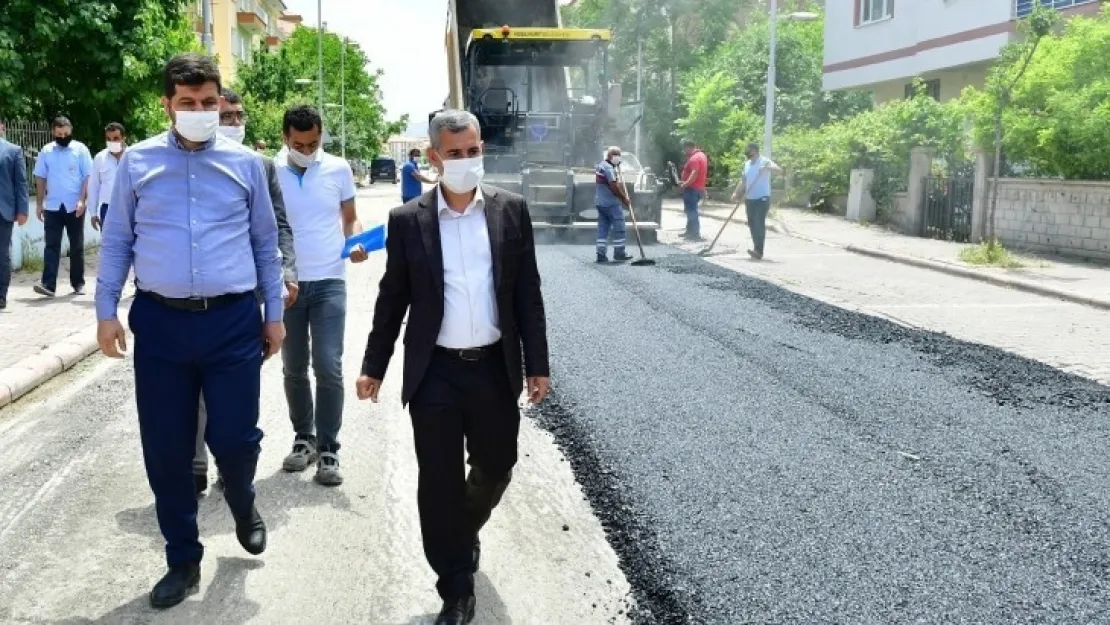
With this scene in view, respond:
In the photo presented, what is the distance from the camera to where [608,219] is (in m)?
16.5

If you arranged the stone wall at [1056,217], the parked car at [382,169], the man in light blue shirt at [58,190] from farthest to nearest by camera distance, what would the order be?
the parked car at [382,169], the stone wall at [1056,217], the man in light blue shirt at [58,190]

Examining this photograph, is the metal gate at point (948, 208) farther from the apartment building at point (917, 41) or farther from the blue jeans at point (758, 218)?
the blue jeans at point (758, 218)

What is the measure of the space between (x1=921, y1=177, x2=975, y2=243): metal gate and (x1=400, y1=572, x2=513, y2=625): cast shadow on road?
58.4 feet

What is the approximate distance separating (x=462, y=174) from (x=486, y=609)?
4.80 ft

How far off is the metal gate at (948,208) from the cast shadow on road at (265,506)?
56.1 feet

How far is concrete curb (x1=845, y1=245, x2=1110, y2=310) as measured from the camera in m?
12.8

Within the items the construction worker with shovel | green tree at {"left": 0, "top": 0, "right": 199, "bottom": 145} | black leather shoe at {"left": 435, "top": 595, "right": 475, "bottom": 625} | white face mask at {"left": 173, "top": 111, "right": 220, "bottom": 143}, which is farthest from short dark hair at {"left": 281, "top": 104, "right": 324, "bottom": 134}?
green tree at {"left": 0, "top": 0, "right": 199, "bottom": 145}

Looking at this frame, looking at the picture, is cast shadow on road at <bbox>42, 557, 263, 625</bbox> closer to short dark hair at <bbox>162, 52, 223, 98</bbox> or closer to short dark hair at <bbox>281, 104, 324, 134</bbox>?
short dark hair at <bbox>162, 52, 223, 98</bbox>

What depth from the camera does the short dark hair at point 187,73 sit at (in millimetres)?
4043

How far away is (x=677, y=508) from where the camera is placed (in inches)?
196

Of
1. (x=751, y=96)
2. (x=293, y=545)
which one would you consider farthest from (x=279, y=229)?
(x=751, y=96)

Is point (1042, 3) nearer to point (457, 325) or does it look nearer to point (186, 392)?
point (457, 325)

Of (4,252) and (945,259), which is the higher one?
(4,252)

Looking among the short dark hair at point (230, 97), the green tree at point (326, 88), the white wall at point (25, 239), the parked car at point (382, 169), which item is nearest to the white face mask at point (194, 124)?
the short dark hair at point (230, 97)
